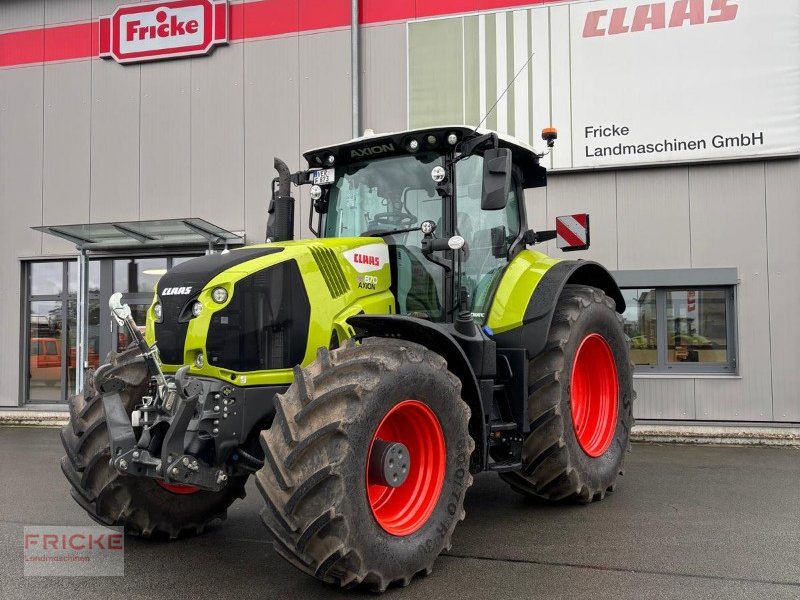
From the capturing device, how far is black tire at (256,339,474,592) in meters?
3.12

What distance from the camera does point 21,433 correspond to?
33.4ft

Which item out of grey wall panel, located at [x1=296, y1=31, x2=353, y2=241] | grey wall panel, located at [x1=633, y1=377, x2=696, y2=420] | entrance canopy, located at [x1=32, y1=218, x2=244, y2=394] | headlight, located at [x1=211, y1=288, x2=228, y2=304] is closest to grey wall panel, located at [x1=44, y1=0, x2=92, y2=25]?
entrance canopy, located at [x1=32, y1=218, x2=244, y2=394]

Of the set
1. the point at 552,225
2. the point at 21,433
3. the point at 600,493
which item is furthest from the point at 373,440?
the point at 21,433

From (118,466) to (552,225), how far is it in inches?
285

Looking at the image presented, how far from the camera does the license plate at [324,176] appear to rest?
5043 millimetres

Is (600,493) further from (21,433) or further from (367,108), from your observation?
(21,433)

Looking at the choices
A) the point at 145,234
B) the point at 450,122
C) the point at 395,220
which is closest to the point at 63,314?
the point at 145,234

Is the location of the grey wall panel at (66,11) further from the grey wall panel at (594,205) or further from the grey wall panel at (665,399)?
the grey wall panel at (665,399)

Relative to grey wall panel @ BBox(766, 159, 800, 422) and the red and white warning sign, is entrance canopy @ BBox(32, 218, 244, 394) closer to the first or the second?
the red and white warning sign

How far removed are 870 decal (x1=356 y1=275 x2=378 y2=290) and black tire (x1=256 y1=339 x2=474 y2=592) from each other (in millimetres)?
786

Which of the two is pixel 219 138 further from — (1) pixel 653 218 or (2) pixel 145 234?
(1) pixel 653 218

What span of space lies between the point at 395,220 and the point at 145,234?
711 cm

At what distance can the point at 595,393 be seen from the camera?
5.89m

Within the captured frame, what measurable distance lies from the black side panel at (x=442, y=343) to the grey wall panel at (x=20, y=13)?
1079cm
